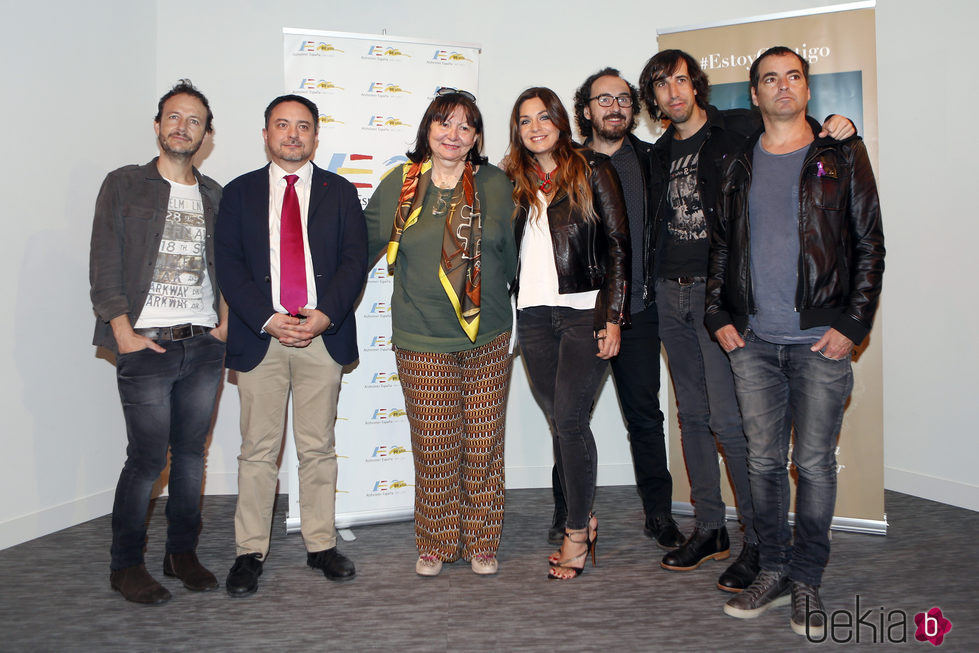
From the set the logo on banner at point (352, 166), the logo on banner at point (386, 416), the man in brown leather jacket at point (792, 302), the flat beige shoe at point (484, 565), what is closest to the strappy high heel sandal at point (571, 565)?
the flat beige shoe at point (484, 565)

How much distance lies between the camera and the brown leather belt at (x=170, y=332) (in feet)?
8.72

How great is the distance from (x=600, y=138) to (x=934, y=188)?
213cm

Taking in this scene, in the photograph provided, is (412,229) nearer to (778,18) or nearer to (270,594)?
(270,594)

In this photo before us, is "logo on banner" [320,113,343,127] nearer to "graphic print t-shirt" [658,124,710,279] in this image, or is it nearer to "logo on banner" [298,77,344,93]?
"logo on banner" [298,77,344,93]

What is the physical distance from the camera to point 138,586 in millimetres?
2598

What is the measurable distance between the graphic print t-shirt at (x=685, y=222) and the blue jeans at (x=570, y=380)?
0.44 m

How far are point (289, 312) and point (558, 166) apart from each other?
4.03 feet

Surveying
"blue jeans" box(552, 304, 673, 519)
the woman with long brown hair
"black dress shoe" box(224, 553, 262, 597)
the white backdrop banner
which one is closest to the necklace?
the woman with long brown hair

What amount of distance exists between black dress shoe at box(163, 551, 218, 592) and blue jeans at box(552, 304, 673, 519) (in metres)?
1.92

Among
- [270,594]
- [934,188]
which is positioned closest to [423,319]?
[270,594]

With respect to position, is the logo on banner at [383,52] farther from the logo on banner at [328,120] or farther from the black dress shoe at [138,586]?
the black dress shoe at [138,586]

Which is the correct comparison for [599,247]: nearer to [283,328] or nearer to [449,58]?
[283,328]

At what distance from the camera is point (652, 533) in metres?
3.21
